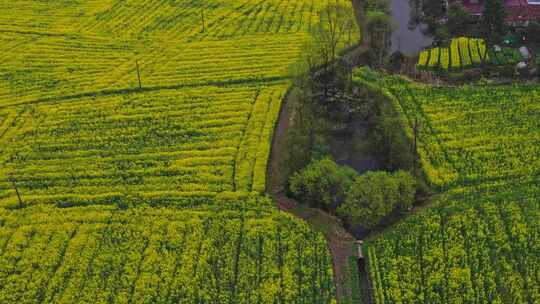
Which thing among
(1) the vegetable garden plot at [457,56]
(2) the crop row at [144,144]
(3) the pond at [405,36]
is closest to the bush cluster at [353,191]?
(2) the crop row at [144,144]

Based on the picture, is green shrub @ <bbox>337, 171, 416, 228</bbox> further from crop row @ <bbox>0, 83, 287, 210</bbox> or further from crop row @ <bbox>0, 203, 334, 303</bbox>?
crop row @ <bbox>0, 83, 287, 210</bbox>

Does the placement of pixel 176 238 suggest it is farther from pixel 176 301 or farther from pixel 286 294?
pixel 286 294

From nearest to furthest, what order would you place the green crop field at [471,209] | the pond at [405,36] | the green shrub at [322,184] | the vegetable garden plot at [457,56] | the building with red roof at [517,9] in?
1. the green crop field at [471,209]
2. the green shrub at [322,184]
3. the vegetable garden plot at [457,56]
4. the building with red roof at [517,9]
5. the pond at [405,36]

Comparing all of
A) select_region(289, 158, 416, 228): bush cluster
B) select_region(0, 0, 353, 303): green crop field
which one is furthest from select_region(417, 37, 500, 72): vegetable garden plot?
select_region(289, 158, 416, 228): bush cluster

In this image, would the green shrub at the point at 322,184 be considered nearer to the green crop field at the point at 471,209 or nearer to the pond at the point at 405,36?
the green crop field at the point at 471,209

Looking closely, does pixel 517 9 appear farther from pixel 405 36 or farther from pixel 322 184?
pixel 322 184

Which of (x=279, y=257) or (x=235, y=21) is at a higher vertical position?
(x=235, y=21)

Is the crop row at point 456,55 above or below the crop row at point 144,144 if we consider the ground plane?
above

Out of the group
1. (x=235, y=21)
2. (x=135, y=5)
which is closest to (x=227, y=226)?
(x=235, y=21)
